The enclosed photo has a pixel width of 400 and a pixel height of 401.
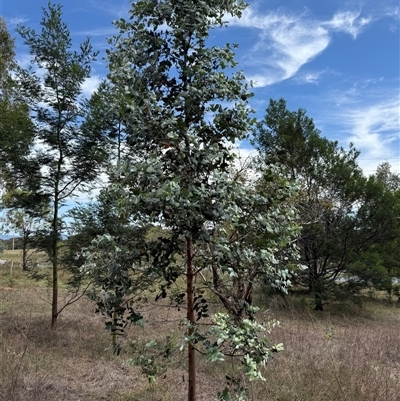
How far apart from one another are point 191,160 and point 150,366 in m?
1.37

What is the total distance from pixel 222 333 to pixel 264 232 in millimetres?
676

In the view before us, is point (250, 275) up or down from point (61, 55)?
down

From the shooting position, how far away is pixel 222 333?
1.83m

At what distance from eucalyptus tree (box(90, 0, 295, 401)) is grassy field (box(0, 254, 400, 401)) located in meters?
0.65

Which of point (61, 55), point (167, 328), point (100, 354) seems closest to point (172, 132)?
point (100, 354)

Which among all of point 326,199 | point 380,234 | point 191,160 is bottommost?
point 380,234

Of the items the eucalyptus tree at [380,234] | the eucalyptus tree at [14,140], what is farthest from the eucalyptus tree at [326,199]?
the eucalyptus tree at [14,140]

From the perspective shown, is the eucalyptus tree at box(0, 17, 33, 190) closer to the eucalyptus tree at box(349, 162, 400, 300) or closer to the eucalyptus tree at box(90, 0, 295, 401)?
the eucalyptus tree at box(90, 0, 295, 401)

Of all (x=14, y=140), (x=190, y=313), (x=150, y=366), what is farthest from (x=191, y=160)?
(x=14, y=140)

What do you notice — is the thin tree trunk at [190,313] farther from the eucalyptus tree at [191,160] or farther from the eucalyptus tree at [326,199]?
the eucalyptus tree at [326,199]

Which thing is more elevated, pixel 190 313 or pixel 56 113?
pixel 56 113

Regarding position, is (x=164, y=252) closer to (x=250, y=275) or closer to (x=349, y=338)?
(x=250, y=275)

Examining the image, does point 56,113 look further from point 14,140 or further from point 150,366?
point 150,366

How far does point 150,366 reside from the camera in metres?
2.26
